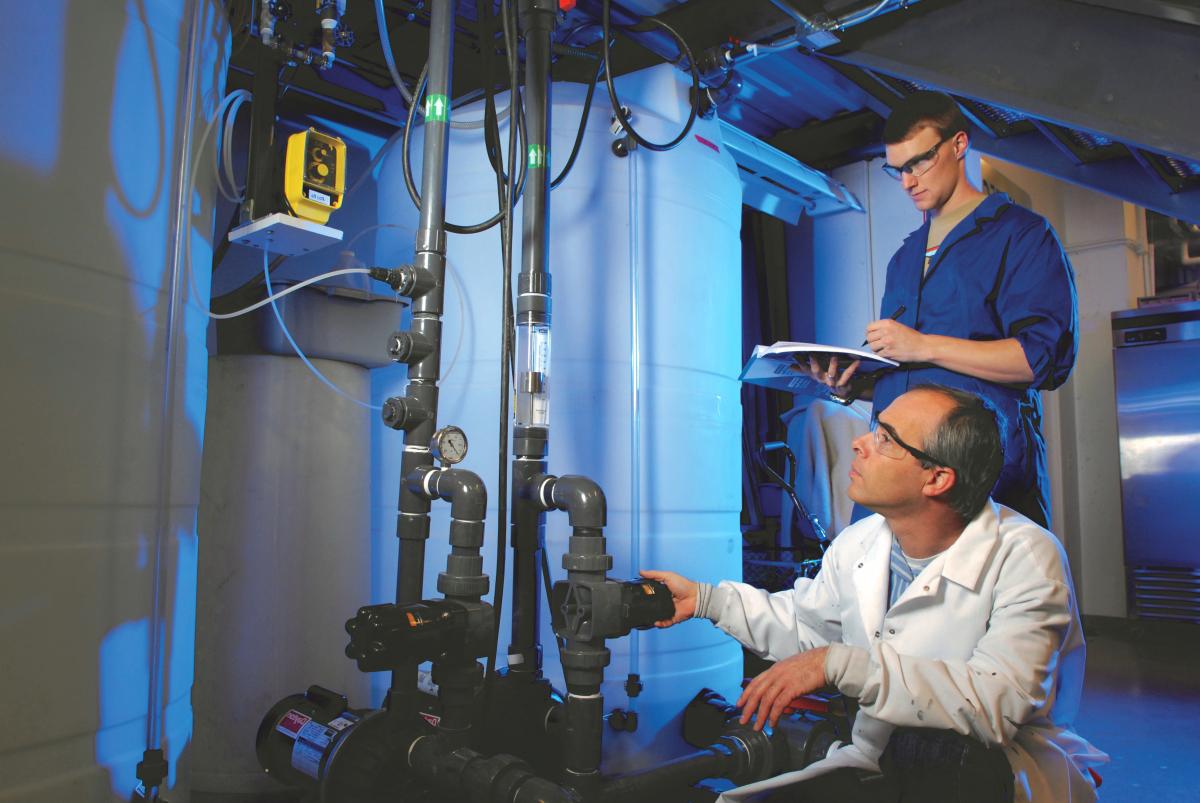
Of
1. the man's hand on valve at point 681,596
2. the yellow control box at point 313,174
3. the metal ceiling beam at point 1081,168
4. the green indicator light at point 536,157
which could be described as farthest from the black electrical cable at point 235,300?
the metal ceiling beam at point 1081,168

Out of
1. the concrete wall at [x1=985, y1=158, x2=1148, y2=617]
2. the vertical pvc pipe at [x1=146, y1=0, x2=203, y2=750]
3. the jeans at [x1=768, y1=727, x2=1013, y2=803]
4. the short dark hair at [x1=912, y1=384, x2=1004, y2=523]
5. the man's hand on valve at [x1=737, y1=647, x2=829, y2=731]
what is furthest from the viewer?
the concrete wall at [x1=985, y1=158, x2=1148, y2=617]

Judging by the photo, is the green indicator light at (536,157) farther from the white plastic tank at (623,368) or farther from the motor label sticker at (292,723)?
the motor label sticker at (292,723)

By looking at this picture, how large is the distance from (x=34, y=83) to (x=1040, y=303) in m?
1.65

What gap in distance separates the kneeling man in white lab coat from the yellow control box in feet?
3.84

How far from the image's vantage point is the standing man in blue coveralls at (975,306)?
1.38 meters

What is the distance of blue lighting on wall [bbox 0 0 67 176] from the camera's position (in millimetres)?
1169

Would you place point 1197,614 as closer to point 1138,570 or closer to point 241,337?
point 1138,570

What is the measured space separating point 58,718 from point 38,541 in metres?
0.27

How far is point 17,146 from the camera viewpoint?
117cm

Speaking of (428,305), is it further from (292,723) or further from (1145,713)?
(1145,713)

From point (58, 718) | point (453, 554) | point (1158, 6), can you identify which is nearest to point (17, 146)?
point (58, 718)

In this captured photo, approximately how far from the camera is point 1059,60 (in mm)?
1983

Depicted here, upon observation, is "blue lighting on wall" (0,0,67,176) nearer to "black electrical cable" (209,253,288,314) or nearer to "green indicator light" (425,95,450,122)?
"green indicator light" (425,95,450,122)

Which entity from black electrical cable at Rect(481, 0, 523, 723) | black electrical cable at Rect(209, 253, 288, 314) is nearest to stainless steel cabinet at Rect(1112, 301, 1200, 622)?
black electrical cable at Rect(481, 0, 523, 723)
